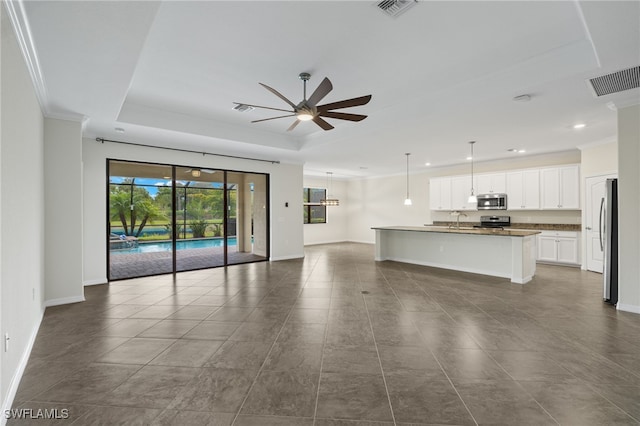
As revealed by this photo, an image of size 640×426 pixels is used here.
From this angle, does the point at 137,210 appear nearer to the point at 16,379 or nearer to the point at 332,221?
the point at 16,379

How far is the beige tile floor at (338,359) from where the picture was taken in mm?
1907

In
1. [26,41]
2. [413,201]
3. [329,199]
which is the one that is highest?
[26,41]

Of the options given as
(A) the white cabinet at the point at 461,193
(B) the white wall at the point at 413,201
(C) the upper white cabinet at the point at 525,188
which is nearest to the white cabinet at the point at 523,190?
(C) the upper white cabinet at the point at 525,188

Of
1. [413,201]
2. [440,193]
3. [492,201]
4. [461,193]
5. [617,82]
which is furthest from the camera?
[413,201]

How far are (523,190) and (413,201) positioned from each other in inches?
131

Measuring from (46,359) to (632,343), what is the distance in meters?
5.33

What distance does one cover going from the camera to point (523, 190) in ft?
24.2

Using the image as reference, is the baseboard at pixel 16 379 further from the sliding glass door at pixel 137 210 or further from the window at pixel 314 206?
the window at pixel 314 206

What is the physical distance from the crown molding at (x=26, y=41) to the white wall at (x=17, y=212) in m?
0.07

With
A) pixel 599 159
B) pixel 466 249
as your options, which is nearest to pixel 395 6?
pixel 466 249

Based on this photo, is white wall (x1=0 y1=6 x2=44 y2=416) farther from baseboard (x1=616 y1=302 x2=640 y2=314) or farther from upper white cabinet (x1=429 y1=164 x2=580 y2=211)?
upper white cabinet (x1=429 y1=164 x2=580 y2=211)

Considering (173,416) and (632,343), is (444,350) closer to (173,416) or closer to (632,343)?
(632,343)

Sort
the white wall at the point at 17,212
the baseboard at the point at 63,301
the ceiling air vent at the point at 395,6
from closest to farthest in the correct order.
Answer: the white wall at the point at 17,212, the ceiling air vent at the point at 395,6, the baseboard at the point at 63,301

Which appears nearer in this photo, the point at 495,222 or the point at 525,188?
the point at 525,188
